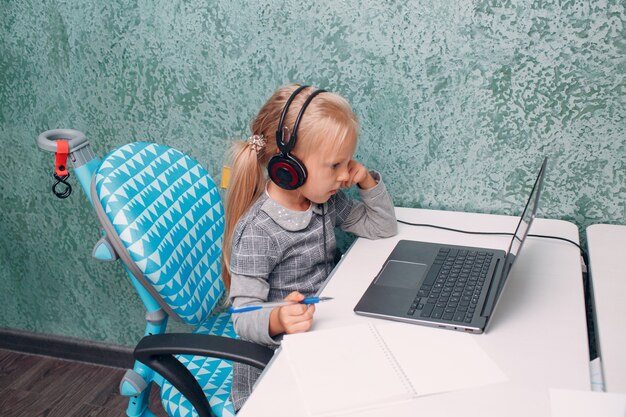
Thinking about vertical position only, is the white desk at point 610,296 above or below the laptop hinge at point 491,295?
below

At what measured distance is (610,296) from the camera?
1.08m

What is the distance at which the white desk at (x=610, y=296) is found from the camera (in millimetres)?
886

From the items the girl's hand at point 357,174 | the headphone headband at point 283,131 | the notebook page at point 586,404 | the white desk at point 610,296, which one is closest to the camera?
the notebook page at point 586,404

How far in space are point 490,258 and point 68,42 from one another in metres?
1.25

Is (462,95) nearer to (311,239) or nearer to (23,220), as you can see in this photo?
(311,239)

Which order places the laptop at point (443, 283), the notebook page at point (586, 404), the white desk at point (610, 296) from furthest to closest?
1. the laptop at point (443, 283)
2. the white desk at point (610, 296)
3. the notebook page at point (586, 404)

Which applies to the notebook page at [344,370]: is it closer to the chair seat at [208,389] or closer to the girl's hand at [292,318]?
the girl's hand at [292,318]

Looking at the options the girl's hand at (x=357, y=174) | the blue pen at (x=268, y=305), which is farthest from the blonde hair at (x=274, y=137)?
the blue pen at (x=268, y=305)

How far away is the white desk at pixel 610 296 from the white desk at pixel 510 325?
28 millimetres

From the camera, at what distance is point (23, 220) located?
6.41 ft

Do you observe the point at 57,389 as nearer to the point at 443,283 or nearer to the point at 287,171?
the point at 287,171

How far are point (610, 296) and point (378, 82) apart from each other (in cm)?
69

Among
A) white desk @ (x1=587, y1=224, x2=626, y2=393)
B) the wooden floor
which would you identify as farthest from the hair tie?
the wooden floor

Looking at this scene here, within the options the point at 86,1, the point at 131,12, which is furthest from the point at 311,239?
the point at 86,1
